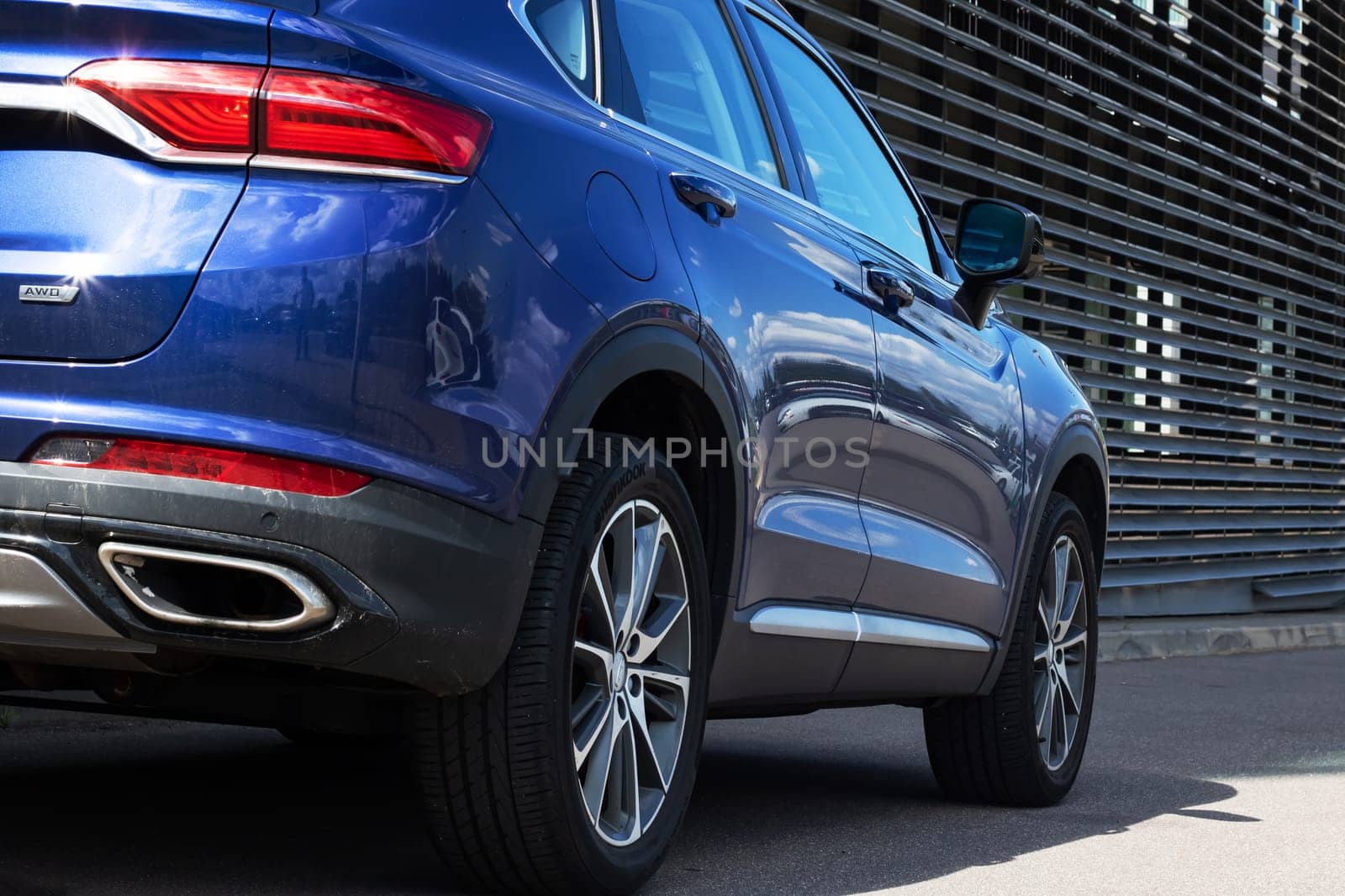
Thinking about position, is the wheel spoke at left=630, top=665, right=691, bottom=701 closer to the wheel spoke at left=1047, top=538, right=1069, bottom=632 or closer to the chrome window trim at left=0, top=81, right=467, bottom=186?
the chrome window trim at left=0, top=81, right=467, bottom=186

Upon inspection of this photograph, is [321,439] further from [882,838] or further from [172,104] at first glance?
[882,838]

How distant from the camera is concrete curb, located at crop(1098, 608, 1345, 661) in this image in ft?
35.0

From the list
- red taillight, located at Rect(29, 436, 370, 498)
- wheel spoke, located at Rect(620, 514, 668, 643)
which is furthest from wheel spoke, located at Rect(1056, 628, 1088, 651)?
red taillight, located at Rect(29, 436, 370, 498)

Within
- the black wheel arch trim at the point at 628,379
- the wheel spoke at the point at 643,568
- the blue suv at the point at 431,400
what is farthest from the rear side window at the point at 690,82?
the wheel spoke at the point at 643,568

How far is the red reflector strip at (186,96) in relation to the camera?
8.12ft

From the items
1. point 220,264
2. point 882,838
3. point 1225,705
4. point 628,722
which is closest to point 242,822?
point 628,722

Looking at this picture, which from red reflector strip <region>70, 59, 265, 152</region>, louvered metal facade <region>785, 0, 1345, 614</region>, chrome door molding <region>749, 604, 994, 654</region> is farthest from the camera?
louvered metal facade <region>785, 0, 1345, 614</region>

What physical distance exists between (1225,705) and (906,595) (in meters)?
4.41

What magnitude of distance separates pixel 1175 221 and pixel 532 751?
12250 millimetres

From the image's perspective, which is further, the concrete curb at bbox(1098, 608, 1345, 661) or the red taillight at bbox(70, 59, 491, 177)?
the concrete curb at bbox(1098, 608, 1345, 661)

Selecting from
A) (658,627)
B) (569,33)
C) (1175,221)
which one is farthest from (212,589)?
(1175,221)

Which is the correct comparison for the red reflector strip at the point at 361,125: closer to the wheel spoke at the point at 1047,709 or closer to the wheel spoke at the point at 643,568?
the wheel spoke at the point at 643,568

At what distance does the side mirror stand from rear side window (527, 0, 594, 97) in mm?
1795

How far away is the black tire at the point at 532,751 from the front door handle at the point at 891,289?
1.29 meters
